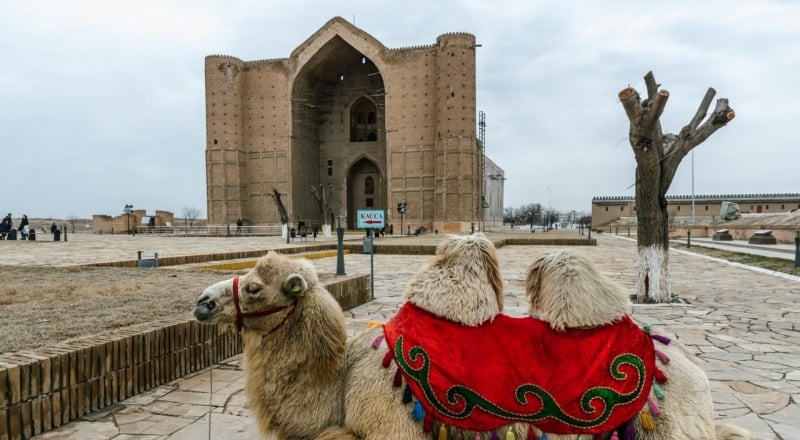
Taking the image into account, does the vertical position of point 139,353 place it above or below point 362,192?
below

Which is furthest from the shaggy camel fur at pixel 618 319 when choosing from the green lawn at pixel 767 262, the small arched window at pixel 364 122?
the small arched window at pixel 364 122

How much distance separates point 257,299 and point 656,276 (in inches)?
231

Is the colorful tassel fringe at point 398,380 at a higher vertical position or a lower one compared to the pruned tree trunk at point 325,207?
lower

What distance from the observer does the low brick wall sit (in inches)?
86.9

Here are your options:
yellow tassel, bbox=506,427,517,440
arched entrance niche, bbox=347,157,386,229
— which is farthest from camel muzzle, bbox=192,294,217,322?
arched entrance niche, bbox=347,157,386,229

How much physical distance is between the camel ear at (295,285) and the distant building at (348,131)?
3150 cm

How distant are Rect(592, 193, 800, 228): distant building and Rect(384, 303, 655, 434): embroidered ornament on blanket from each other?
2301 inches

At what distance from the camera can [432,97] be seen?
3497 centimetres

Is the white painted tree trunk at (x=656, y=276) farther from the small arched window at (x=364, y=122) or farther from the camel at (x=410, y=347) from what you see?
the small arched window at (x=364, y=122)

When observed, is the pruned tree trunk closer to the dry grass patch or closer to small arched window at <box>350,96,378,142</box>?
small arched window at <box>350,96,378,142</box>

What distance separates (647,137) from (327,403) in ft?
18.5

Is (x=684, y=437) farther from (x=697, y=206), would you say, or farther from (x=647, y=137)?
(x=697, y=206)

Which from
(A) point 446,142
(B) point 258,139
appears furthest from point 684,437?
(B) point 258,139

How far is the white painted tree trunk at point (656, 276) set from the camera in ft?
20.3
